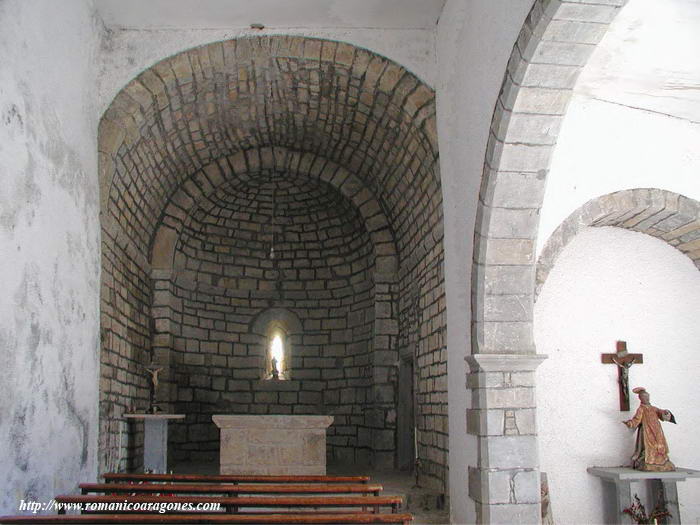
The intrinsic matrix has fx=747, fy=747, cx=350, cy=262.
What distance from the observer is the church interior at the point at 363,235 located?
16.5 ft

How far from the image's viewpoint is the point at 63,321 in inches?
214

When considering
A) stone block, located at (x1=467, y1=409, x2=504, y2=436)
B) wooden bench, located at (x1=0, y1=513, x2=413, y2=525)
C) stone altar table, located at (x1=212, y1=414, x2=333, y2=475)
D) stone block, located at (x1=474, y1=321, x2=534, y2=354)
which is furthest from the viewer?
stone altar table, located at (x1=212, y1=414, x2=333, y2=475)

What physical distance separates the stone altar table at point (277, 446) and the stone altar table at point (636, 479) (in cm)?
255

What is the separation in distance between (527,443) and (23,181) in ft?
12.6

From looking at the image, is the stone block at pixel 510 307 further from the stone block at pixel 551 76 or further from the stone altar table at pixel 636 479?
the stone altar table at pixel 636 479

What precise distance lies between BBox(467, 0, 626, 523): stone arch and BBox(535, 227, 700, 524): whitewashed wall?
1545 mm

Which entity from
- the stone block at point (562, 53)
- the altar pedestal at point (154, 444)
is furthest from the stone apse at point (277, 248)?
the stone block at point (562, 53)

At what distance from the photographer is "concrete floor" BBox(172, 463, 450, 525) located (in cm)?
626

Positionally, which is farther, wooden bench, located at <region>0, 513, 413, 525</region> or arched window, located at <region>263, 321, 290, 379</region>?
arched window, located at <region>263, 321, 290, 379</region>

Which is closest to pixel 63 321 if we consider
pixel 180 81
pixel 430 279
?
pixel 180 81

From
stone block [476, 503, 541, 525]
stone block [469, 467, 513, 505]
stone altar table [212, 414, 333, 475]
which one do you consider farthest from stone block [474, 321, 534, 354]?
stone altar table [212, 414, 333, 475]

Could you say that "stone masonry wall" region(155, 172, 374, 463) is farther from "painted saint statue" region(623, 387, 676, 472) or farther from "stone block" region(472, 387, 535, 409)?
"stone block" region(472, 387, 535, 409)

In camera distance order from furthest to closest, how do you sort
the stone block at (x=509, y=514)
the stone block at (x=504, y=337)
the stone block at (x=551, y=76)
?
the stone block at (x=504, y=337), the stone block at (x=509, y=514), the stone block at (x=551, y=76)

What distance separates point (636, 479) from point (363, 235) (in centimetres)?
463
